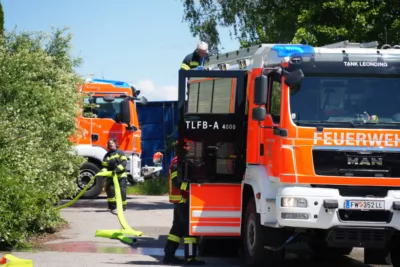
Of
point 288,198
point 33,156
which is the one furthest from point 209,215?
point 33,156

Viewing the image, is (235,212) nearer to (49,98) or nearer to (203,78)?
(203,78)

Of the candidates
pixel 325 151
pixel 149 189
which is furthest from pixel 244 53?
pixel 149 189

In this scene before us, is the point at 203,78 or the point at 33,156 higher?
the point at 203,78

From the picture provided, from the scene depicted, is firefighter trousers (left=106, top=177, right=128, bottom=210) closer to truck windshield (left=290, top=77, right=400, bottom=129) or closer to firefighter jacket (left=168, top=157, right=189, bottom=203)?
firefighter jacket (left=168, top=157, right=189, bottom=203)

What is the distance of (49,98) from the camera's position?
53.0 ft

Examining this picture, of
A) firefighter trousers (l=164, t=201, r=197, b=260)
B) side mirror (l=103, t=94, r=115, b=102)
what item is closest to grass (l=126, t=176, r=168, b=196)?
side mirror (l=103, t=94, r=115, b=102)

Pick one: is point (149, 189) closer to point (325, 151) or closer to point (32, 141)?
point (32, 141)

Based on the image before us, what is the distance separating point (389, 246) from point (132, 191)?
1658 centimetres

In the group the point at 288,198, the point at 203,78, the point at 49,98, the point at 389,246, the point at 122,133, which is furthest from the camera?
the point at 122,133

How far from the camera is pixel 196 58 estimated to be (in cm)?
1438

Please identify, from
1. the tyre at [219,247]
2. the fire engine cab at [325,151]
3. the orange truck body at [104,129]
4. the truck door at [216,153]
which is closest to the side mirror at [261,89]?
the fire engine cab at [325,151]

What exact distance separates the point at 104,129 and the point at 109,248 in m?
9.93

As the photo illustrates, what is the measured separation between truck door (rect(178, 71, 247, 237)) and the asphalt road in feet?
2.28

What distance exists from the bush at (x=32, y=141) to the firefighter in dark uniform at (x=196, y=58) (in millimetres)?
2554
